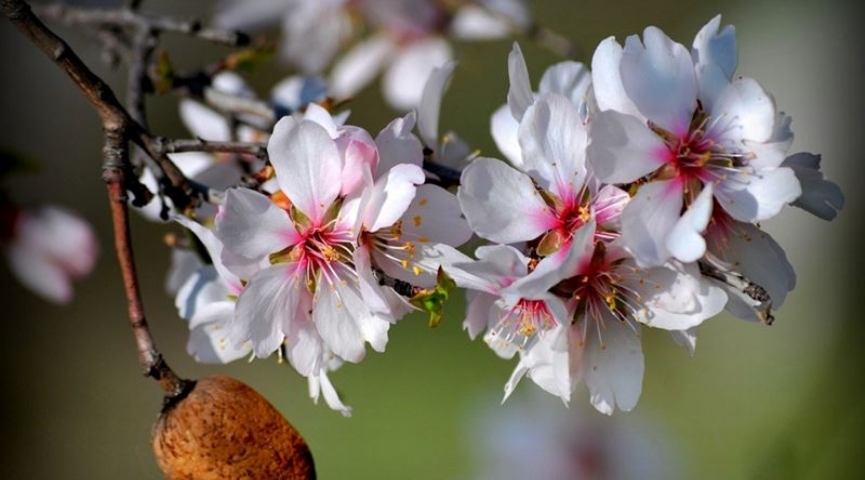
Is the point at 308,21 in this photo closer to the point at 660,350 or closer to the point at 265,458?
the point at 265,458

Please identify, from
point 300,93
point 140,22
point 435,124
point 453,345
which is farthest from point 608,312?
point 453,345

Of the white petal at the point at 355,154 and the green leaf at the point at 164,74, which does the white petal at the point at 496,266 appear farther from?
the green leaf at the point at 164,74

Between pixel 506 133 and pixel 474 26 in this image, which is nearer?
pixel 506 133

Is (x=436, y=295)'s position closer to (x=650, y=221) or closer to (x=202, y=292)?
(x=650, y=221)

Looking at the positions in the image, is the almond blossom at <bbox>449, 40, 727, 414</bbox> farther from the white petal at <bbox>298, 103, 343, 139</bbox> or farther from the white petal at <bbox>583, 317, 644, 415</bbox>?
the white petal at <bbox>298, 103, 343, 139</bbox>

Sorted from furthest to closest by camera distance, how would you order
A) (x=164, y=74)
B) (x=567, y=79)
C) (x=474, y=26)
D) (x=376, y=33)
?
(x=376, y=33), (x=474, y=26), (x=164, y=74), (x=567, y=79)

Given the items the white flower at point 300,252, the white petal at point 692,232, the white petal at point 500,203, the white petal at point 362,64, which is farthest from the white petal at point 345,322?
the white petal at point 362,64

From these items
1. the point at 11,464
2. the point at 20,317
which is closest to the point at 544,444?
the point at 11,464
